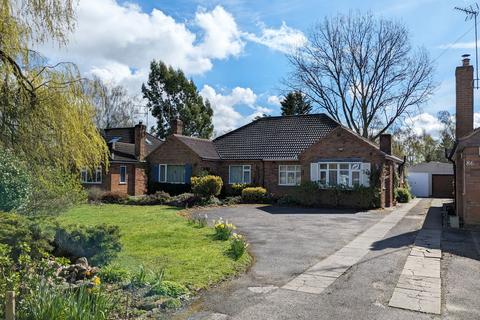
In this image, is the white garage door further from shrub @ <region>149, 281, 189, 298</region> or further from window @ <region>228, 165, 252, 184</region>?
shrub @ <region>149, 281, 189, 298</region>

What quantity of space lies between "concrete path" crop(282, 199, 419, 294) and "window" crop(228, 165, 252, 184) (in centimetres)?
1508

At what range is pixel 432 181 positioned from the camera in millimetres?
39688

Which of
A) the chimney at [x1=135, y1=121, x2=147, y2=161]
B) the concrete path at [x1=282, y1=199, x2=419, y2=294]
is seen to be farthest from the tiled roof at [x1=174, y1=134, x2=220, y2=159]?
the concrete path at [x1=282, y1=199, x2=419, y2=294]

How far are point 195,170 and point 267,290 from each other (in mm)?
21812

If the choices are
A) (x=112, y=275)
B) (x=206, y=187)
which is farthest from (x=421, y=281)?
(x=206, y=187)

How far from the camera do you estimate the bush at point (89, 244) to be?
25.2 feet

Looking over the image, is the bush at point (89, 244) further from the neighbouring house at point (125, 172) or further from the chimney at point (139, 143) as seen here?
the chimney at point (139, 143)

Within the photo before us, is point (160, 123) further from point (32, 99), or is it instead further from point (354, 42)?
point (32, 99)

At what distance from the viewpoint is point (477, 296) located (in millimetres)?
6758

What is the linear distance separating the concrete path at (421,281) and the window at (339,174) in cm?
1136

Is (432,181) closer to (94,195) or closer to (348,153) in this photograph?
(348,153)

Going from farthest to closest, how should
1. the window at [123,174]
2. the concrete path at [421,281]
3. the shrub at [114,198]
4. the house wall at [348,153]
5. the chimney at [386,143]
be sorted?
the window at [123,174]
the chimney at [386,143]
the shrub at [114,198]
the house wall at [348,153]
the concrete path at [421,281]

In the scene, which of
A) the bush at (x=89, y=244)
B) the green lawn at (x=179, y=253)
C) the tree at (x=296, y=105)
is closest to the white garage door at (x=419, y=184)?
the tree at (x=296, y=105)

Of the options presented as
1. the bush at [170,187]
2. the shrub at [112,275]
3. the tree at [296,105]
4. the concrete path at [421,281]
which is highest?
the tree at [296,105]
